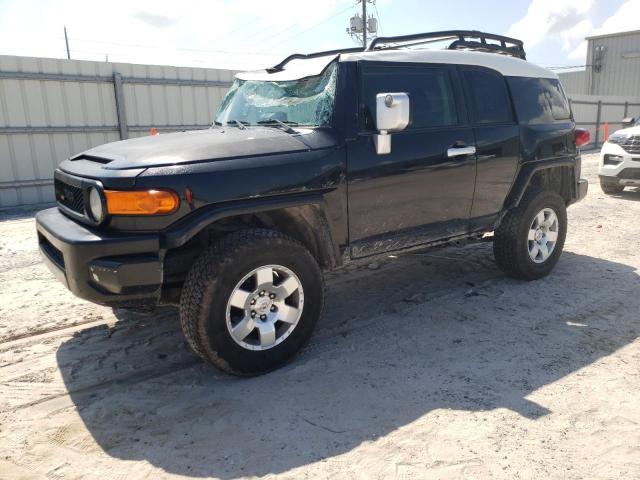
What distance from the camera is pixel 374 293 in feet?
15.8

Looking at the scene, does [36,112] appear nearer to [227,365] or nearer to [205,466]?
[227,365]

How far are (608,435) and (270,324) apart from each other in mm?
1969

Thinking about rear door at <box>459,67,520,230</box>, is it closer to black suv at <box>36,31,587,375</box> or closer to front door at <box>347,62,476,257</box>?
black suv at <box>36,31,587,375</box>

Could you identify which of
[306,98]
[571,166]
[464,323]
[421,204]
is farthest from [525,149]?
[306,98]

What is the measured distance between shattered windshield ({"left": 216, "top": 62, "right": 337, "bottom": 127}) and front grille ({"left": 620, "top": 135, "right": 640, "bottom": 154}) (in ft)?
25.7

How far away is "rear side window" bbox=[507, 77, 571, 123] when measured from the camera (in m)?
4.73

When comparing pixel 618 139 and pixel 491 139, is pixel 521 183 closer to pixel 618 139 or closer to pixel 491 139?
pixel 491 139

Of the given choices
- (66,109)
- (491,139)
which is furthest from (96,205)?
(66,109)

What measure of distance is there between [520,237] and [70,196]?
12.4 ft

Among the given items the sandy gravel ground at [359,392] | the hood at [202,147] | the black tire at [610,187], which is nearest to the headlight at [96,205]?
the hood at [202,147]

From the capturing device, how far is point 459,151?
13.6 ft

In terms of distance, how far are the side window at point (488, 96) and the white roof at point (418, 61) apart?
3.9 inches

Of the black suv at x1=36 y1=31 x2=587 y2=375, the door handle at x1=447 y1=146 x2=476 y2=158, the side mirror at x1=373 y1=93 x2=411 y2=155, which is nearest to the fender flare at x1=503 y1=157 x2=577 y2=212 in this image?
the black suv at x1=36 y1=31 x2=587 y2=375

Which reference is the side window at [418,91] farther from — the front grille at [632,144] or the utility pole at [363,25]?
the utility pole at [363,25]
